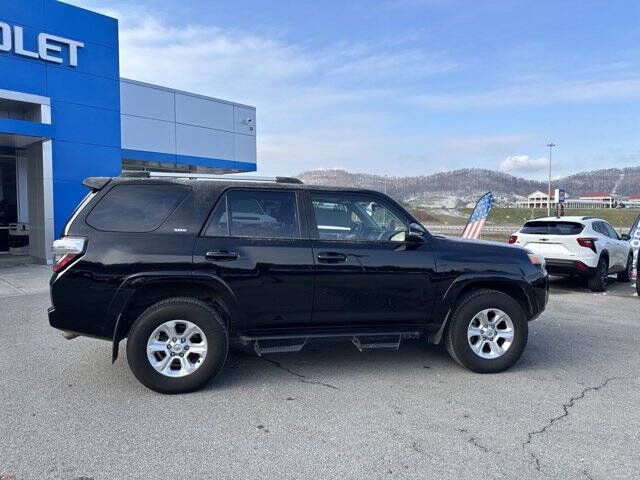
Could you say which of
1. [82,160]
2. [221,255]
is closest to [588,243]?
[221,255]

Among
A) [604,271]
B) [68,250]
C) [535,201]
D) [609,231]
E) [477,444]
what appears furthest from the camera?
[535,201]

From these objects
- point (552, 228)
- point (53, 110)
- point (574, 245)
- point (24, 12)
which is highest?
point (24, 12)

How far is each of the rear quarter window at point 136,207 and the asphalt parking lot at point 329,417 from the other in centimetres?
143

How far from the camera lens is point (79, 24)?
14.9 meters

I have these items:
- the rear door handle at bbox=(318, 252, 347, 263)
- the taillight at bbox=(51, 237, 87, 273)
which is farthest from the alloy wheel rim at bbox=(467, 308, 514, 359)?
the taillight at bbox=(51, 237, 87, 273)

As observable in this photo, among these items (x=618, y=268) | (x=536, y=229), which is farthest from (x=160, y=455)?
(x=618, y=268)

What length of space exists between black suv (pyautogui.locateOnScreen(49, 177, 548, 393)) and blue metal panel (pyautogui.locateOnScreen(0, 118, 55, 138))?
33.9 feet

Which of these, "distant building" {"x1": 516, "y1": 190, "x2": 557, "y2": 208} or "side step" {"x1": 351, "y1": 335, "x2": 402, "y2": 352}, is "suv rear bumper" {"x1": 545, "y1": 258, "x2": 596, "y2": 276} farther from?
"distant building" {"x1": 516, "y1": 190, "x2": 557, "y2": 208}

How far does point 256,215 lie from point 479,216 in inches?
375

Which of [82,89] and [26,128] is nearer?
[26,128]

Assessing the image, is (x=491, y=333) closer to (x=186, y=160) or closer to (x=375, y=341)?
(x=375, y=341)

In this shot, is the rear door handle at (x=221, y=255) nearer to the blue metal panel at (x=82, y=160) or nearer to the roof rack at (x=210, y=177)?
the roof rack at (x=210, y=177)

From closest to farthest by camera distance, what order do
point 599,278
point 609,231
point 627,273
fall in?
1. point 599,278
2. point 609,231
3. point 627,273

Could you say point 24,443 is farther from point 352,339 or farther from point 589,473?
point 589,473
